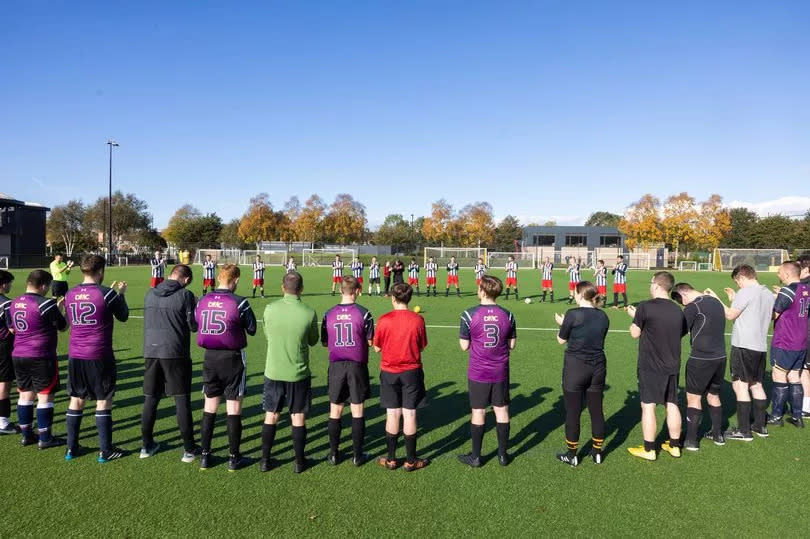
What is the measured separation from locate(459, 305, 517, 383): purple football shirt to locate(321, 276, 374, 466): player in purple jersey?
1019 mm

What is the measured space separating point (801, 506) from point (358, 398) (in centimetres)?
399

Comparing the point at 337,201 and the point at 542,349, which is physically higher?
the point at 337,201

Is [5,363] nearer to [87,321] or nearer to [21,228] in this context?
[87,321]

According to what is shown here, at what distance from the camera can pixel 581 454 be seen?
17.2 feet

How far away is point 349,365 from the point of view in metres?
4.85

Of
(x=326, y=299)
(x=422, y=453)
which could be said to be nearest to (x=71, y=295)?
(x=422, y=453)

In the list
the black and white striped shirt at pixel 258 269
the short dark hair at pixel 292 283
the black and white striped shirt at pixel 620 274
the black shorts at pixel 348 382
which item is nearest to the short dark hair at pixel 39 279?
the short dark hair at pixel 292 283

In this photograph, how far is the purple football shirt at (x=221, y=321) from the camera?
471cm

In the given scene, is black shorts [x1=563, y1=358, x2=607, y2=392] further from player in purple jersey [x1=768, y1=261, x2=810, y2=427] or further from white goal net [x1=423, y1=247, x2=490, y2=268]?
white goal net [x1=423, y1=247, x2=490, y2=268]

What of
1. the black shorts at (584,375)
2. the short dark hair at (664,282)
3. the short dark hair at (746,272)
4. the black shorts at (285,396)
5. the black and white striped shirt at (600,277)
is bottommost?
the black shorts at (285,396)

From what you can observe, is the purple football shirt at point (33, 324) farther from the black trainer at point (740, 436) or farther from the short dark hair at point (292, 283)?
the black trainer at point (740, 436)

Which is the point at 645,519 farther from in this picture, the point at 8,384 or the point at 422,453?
the point at 8,384

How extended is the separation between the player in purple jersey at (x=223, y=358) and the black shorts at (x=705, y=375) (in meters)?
4.67

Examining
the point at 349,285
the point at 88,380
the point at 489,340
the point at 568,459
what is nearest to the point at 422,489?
the point at 489,340
